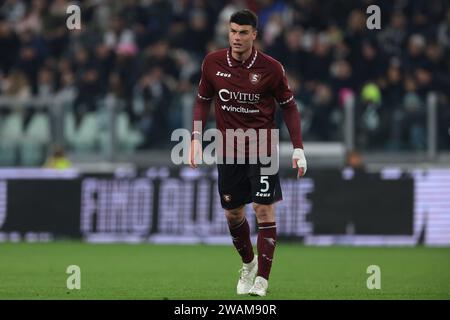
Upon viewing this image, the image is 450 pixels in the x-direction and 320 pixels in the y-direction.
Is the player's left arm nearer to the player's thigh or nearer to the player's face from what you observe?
the player's face

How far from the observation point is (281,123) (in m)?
20.0

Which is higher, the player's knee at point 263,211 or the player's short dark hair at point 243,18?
the player's short dark hair at point 243,18

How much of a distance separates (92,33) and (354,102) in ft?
23.2

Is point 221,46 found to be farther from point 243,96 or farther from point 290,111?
point 243,96

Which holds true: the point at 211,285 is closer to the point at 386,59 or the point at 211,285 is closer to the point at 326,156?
the point at 326,156

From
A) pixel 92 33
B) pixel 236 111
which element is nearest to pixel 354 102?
pixel 92 33

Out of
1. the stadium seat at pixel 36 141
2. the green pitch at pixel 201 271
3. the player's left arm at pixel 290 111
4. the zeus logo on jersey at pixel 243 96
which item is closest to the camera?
the player's left arm at pixel 290 111

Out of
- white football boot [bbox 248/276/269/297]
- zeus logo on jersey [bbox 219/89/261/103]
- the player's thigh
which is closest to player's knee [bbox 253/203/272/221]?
the player's thigh

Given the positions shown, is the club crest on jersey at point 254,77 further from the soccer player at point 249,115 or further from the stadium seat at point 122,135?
the stadium seat at point 122,135

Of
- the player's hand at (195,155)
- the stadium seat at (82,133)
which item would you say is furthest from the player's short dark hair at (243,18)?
the stadium seat at (82,133)

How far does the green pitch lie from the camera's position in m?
11.1

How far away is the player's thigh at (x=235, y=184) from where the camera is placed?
11.2 meters

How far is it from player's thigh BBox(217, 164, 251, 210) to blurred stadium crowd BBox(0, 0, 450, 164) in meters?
8.66

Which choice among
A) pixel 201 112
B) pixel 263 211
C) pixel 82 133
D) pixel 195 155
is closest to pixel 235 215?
pixel 263 211
